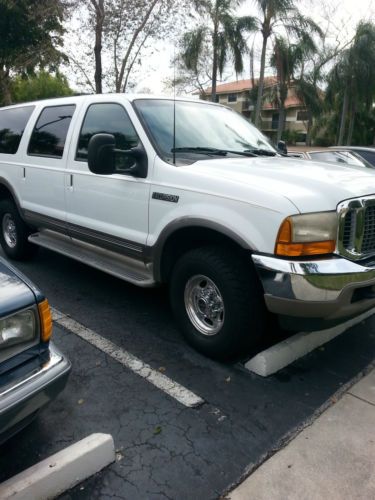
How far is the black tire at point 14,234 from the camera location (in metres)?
5.43

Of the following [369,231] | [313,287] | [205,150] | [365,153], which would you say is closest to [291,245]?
[313,287]

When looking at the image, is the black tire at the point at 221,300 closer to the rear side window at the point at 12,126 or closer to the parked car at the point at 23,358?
the parked car at the point at 23,358

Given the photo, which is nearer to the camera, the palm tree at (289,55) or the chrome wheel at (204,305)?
the chrome wheel at (204,305)

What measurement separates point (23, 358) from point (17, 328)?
158 mm

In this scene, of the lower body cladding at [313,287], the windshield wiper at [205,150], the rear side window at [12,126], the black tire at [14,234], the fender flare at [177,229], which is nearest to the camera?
the lower body cladding at [313,287]

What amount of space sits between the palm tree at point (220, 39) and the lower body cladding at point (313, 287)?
22.3 m

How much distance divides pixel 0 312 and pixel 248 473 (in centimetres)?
150

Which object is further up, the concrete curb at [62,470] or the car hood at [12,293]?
the car hood at [12,293]

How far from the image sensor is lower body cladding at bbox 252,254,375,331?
105 inches

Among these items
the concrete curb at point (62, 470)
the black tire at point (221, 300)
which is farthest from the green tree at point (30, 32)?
the concrete curb at point (62, 470)

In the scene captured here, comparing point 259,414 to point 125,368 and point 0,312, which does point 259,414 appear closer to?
point 125,368

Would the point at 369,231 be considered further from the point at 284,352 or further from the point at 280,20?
the point at 280,20

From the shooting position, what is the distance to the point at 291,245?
2703 millimetres

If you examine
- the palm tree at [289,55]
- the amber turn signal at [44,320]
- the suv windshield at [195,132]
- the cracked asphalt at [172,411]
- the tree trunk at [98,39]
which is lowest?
the cracked asphalt at [172,411]
